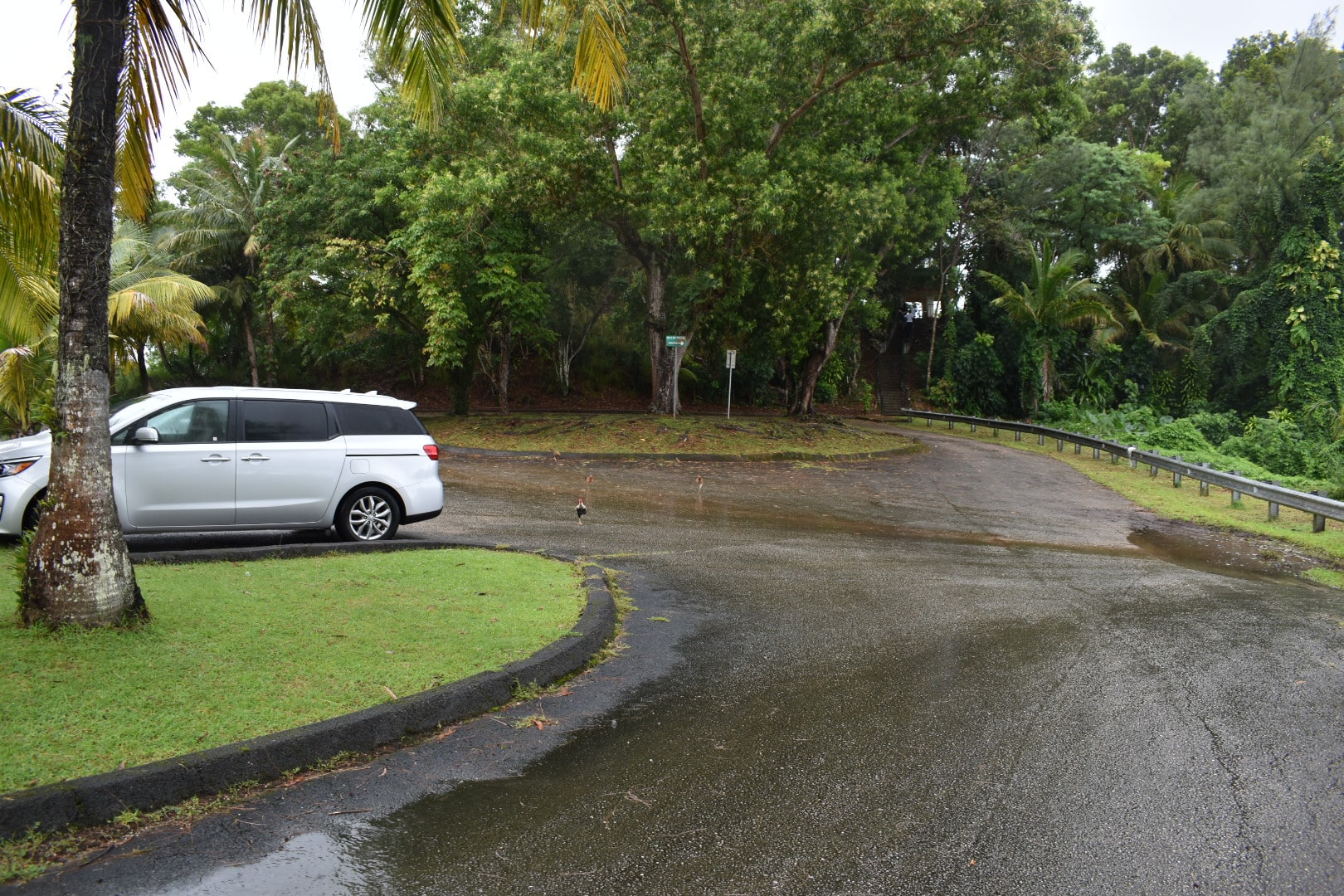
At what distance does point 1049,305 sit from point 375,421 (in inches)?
1223

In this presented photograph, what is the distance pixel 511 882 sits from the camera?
139 inches

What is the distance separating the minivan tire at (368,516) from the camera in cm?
970

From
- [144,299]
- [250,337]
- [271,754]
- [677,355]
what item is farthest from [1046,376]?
[271,754]

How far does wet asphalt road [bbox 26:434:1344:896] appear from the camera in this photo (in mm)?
3691

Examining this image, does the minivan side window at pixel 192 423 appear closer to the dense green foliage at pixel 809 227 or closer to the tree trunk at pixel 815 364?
the dense green foliage at pixel 809 227

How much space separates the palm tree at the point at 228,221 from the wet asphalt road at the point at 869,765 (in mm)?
28655

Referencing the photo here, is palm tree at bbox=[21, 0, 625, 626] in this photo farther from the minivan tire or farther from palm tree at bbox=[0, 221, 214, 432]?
palm tree at bbox=[0, 221, 214, 432]

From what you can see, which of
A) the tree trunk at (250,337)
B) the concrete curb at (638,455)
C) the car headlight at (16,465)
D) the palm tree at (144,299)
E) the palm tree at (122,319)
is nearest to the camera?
the car headlight at (16,465)

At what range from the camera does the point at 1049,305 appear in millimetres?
35219

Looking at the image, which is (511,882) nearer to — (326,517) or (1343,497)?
(326,517)

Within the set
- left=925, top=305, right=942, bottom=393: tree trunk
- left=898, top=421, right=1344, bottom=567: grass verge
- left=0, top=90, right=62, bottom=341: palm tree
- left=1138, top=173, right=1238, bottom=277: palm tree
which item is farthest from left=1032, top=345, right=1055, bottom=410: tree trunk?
left=0, top=90, right=62, bottom=341: palm tree

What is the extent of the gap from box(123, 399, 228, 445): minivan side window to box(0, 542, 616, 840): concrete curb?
177 inches

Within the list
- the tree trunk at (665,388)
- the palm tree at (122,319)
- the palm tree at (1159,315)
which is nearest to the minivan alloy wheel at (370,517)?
the palm tree at (122,319)

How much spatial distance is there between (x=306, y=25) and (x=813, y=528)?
30.4ft
